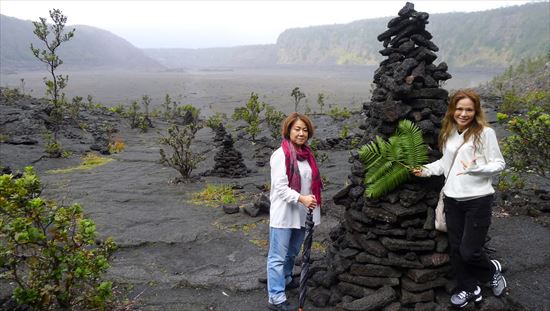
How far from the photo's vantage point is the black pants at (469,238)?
4496 millimetres

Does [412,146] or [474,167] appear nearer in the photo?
[474,167]

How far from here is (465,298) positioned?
16.4ft

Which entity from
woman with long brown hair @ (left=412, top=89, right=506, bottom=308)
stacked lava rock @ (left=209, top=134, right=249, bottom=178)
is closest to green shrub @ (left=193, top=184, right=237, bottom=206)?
stacked lava rock @ (left=209, top=134, right=249, bottom=178)

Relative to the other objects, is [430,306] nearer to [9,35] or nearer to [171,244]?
[171,244]

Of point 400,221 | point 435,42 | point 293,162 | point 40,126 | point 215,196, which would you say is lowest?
point 40,126

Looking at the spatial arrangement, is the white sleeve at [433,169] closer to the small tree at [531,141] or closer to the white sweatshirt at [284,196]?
the white sweatshirt at [284,196]

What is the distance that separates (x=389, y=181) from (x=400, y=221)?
0.61 m

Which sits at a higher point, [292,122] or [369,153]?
[292,122]

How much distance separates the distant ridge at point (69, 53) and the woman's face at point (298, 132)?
13625 centimetres

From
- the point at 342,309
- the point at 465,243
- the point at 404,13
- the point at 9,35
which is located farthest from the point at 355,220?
the point at 9,35

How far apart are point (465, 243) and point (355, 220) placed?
1.61 meters

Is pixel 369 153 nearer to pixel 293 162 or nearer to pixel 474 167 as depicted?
pixel 293 162

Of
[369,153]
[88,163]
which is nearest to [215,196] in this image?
[369,153]

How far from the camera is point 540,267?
262 inches
